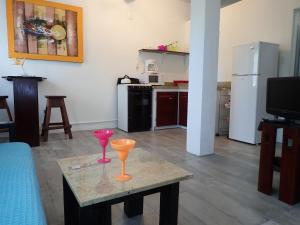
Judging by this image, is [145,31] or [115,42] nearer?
[115,42]

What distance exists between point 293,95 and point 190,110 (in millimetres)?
1312

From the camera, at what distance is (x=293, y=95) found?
187 cm

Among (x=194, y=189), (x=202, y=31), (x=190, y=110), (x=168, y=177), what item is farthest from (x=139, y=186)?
(x=202, y=31)

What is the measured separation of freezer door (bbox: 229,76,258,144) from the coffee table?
2527 millimetres

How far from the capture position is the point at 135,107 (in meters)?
4.35

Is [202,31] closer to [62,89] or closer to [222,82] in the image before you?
[222,82]

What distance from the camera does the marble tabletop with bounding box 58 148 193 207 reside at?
37.0 inches

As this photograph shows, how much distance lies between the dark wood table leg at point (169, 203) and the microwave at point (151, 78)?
11.9 ft

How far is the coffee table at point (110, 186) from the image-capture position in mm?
949

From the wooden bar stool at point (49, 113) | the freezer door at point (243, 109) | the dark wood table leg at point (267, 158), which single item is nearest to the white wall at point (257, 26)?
the freezer door at point (243, 109)

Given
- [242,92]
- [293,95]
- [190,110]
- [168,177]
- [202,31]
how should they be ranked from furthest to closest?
[242,92], [190,110], [202,31], [293,95], [168,177]

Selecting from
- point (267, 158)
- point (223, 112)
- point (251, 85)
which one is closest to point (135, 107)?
point (223, 112)

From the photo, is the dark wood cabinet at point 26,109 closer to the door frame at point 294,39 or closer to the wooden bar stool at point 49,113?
the wooden bar stool at point 49,113

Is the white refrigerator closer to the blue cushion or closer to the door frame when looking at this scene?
the door frame
